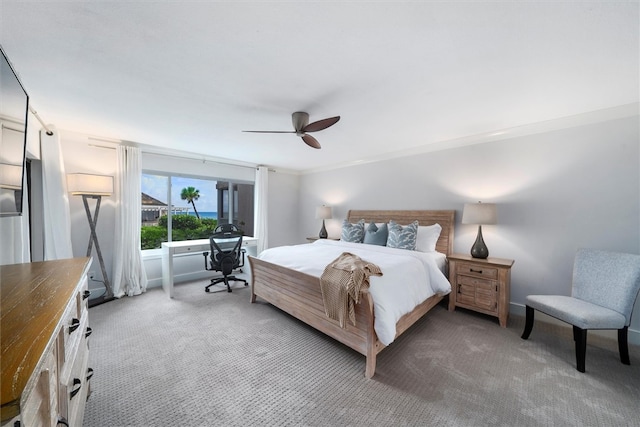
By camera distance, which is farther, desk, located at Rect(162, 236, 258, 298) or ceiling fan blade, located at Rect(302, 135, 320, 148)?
desk, located at Rect(162, 236, 258, 298)

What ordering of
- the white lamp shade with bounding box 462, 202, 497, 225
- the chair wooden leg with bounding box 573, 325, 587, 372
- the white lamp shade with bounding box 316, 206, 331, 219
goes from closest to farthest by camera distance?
the chair wooden leg with bounding box 573, 325, 587, 372
the white lamp shade with bounding box 462, 202, 497, 225
the white lamp shade with bounding box 316, 206, 331, 219

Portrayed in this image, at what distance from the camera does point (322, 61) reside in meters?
1.70

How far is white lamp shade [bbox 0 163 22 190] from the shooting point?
1.29 m

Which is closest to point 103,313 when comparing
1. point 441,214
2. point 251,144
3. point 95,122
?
point 95,122

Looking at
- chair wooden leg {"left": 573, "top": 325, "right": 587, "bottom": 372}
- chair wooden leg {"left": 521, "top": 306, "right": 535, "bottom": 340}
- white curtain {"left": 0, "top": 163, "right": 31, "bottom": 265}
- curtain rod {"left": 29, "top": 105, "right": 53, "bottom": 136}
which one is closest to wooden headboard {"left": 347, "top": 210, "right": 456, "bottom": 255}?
chair wooden leg {"left": 521, "top": 306, "right": 535, "bottom": 340}

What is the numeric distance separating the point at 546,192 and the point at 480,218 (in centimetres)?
79

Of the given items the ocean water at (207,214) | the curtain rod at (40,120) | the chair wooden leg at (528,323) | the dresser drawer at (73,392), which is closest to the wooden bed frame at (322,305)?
the chair wooden leg at (528,323)

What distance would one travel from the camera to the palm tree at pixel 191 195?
459 cm

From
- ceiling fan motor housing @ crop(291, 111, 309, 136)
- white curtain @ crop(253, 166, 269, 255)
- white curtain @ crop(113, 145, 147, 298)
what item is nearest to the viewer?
ceiling fan motor housing @ crop(291, 111, 309, 136)

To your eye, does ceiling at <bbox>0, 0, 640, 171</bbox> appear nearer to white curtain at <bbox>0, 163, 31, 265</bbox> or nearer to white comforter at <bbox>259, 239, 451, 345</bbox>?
white curtain at <bbox>0, 163, 31, 265</bbox>

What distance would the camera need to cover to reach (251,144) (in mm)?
3744

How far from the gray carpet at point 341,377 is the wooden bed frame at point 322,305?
Answer: 19 centimetres

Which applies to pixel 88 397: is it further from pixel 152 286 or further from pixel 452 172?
pixel 452 172

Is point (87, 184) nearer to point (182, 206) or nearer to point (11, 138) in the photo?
point (182, 206)
